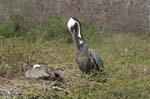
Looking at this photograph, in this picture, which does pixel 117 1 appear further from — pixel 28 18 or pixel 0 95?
pixel 0 95

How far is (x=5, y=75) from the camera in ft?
20.5

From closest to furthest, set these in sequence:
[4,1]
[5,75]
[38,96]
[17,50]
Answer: [38,96] → [5,75] → [17,50] → [4,1]

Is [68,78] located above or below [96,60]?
below

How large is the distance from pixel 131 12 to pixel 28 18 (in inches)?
72.0

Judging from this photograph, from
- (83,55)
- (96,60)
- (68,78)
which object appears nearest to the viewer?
(68,78)

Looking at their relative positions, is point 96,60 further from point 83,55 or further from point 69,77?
point 69,77

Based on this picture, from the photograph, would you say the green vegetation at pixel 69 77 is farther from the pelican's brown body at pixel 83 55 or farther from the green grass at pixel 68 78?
the pelican's brown body at pixel 83 55

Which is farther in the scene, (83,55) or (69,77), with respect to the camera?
(83,55)

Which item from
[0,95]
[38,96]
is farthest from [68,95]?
[0,95]

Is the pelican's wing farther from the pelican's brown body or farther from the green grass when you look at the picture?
the green grass

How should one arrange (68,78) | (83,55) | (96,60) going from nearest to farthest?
(68,78), (96,60), (83,55)

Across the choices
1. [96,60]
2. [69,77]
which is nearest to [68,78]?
[69,77]

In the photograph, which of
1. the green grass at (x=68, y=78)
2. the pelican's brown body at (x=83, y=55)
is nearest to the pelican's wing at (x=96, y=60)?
the pelican's brown body at (x=83, y=55)

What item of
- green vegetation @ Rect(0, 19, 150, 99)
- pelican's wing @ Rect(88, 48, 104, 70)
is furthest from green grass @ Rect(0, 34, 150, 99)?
pelican's wing @ Rect(88, 48, 104, 70)
